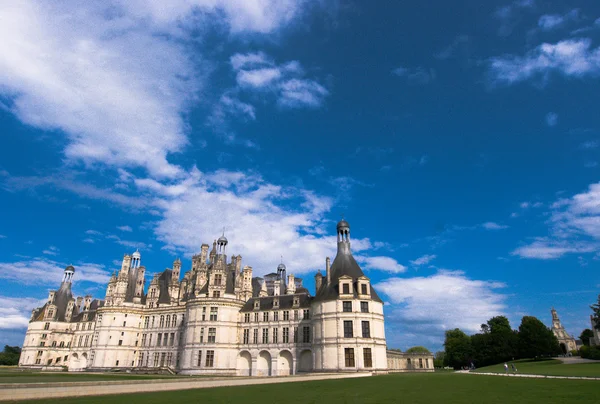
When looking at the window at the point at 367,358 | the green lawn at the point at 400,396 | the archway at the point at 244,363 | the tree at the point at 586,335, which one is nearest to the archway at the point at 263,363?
the archway at the point at 244,363

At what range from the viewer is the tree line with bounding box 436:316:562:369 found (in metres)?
69.2

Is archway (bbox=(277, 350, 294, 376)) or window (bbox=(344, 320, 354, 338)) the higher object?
window (bbox=(344, 320, 354, 338))

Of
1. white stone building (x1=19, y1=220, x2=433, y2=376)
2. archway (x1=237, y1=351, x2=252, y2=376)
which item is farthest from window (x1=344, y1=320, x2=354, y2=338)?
archway (x1=237, y1=351, x2=252, y2=376)

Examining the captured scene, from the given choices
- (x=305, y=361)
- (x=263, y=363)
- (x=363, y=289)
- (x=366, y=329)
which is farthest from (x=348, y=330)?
(x=263, y=363)

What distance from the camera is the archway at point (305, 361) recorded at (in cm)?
5375

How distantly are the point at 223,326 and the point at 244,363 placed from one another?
23.9ft

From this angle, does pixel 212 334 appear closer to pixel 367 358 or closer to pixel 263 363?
pixel 263 363

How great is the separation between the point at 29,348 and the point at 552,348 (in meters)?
107

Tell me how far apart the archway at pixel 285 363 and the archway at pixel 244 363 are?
5817 mm

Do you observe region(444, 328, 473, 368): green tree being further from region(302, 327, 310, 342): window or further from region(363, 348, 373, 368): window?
region(302, 327, 310, 342): window

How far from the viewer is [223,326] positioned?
58719mm

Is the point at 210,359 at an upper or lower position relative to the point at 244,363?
upper

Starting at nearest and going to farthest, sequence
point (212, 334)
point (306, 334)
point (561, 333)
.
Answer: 1. point (306, 334)
2. point (212, 334)
3. point (561, 333)

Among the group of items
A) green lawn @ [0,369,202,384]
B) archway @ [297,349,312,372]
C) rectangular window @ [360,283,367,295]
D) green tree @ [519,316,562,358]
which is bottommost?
green lawn @ [0,369,202,384]
